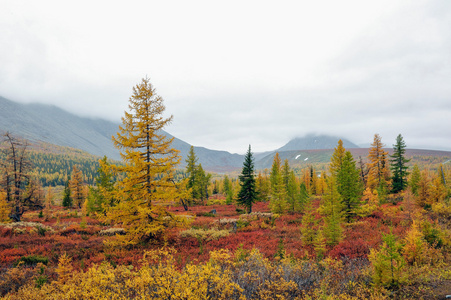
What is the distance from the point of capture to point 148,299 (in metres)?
4.72

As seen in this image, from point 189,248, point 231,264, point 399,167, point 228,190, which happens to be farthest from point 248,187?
point 399,167

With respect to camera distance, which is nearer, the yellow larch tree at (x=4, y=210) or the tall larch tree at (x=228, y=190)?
the yellow larch tree at (x=4, y=210)

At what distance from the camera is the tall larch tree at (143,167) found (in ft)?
44.5

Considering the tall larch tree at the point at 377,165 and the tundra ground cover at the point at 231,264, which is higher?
the tall larch tree at the point at 377,165

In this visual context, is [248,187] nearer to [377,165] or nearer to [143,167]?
[143,167]

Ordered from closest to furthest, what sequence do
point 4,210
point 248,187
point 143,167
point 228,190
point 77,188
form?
1. point 143,167
2. point 4,210
3. point 248,187
4. point 77,188
5. point 228,190

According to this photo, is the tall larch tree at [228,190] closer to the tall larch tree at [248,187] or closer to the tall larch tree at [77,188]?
the tall larch tree at [248,187]

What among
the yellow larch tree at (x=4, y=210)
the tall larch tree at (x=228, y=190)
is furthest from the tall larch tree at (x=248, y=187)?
the yellow larch tree at (x=4, y=210)

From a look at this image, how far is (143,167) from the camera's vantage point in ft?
45.8

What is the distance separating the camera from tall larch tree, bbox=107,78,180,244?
44.5ft

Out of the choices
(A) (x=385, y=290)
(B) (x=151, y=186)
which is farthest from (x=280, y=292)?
(B) (x=151, y=186)

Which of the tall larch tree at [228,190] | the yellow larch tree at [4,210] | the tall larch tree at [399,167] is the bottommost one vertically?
the tall larch tree at [228,190]

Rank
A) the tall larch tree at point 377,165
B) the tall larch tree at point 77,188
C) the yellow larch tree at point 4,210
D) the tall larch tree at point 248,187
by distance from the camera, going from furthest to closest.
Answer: the tall larch tree at point 77,188, the tall larch tree at point 377,165, the tall larch tree at point 248,187, the yellow larch tree at point 4,210


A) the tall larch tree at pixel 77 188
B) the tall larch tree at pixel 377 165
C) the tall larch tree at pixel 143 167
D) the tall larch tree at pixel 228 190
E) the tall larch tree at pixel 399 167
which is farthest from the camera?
the tall larch tree at pixel 77 188
